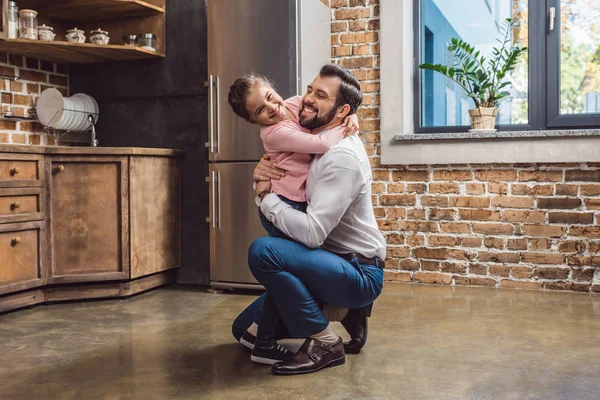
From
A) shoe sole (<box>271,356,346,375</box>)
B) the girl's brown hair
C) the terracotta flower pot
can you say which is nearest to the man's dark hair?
the girl's brown hair

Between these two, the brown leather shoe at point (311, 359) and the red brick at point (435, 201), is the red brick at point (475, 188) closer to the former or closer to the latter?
the red brick at point (435, 201)

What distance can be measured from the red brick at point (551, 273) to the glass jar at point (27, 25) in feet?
11.0

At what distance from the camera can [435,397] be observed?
209 cm

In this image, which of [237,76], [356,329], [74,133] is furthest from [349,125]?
[74,133]

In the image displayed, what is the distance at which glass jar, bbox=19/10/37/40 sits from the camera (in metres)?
3.81

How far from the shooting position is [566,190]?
3832 mm

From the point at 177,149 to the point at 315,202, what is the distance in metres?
2.16

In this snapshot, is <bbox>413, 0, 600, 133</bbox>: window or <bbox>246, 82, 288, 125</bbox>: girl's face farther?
<bbox>413, 0, 600, 133</bbox>: window

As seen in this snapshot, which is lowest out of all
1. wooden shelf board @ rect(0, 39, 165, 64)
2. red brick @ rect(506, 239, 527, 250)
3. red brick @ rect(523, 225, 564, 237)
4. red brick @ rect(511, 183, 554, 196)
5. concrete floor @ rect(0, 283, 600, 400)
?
concrete floor @ rect(0, 283, 600, 400)

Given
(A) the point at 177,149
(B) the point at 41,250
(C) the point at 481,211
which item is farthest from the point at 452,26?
(B) the point at 41,250

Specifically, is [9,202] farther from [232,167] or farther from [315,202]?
[315,202]

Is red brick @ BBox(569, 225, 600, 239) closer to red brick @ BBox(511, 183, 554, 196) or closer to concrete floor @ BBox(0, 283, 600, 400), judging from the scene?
red brick @ BBox(511, 183, 554, 196)

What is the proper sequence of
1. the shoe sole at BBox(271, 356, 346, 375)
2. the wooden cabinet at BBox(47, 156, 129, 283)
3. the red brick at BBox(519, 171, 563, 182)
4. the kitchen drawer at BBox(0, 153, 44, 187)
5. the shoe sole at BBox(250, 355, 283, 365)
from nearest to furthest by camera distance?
1. the shoe sole at BBox(271, 356, 346, 375)
2. the shoe sole at BBox(250, 355, 283, 365)
3. the kitchen drawer at BBox(0, 153, 44, 187)
4. the wooden cabinet at BBox(47, 156, 129, 283)
5. the red brick at BBox(519, 171, 563, 182)

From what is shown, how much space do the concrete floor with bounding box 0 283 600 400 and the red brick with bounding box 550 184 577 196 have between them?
0.60 m
